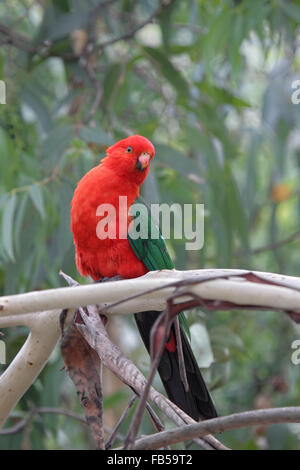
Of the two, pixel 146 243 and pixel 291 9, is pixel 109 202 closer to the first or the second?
pixel 146 243

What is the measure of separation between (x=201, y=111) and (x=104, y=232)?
120 cm

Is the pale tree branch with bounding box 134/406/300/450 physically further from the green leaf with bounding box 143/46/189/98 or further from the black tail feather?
the green leaf with bounding box 143/46/189/98

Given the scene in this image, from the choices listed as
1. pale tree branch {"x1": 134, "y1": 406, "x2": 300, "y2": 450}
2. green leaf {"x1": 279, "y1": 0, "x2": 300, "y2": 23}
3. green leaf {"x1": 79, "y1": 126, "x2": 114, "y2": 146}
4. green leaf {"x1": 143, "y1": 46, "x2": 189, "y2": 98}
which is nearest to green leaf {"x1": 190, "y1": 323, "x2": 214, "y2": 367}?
green leaf {"x1": 79, "y1": 126, "x2": 114, "y2": 146}

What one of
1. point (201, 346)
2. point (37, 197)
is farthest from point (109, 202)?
point (201, 346)

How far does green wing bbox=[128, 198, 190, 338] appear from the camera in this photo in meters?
1.90

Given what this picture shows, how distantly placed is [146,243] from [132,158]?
0.28 meters

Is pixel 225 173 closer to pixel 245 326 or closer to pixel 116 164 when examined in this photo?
pixel 116 164

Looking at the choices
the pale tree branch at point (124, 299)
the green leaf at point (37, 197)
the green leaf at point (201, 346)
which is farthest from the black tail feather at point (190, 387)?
the green leaf at point (37, 197)

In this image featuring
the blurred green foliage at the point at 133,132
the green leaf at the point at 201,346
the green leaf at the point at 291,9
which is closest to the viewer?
the green leaf at the point at 201,346

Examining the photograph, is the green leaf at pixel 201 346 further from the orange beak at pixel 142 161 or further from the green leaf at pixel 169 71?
the green leaf at pixel 169 71

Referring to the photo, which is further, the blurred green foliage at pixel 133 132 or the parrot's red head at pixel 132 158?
the blurred green foliage at pixel 133 132

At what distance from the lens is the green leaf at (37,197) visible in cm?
204

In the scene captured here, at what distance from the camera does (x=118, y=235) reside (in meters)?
1.90

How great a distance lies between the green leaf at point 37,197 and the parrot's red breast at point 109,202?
0.57 feet
